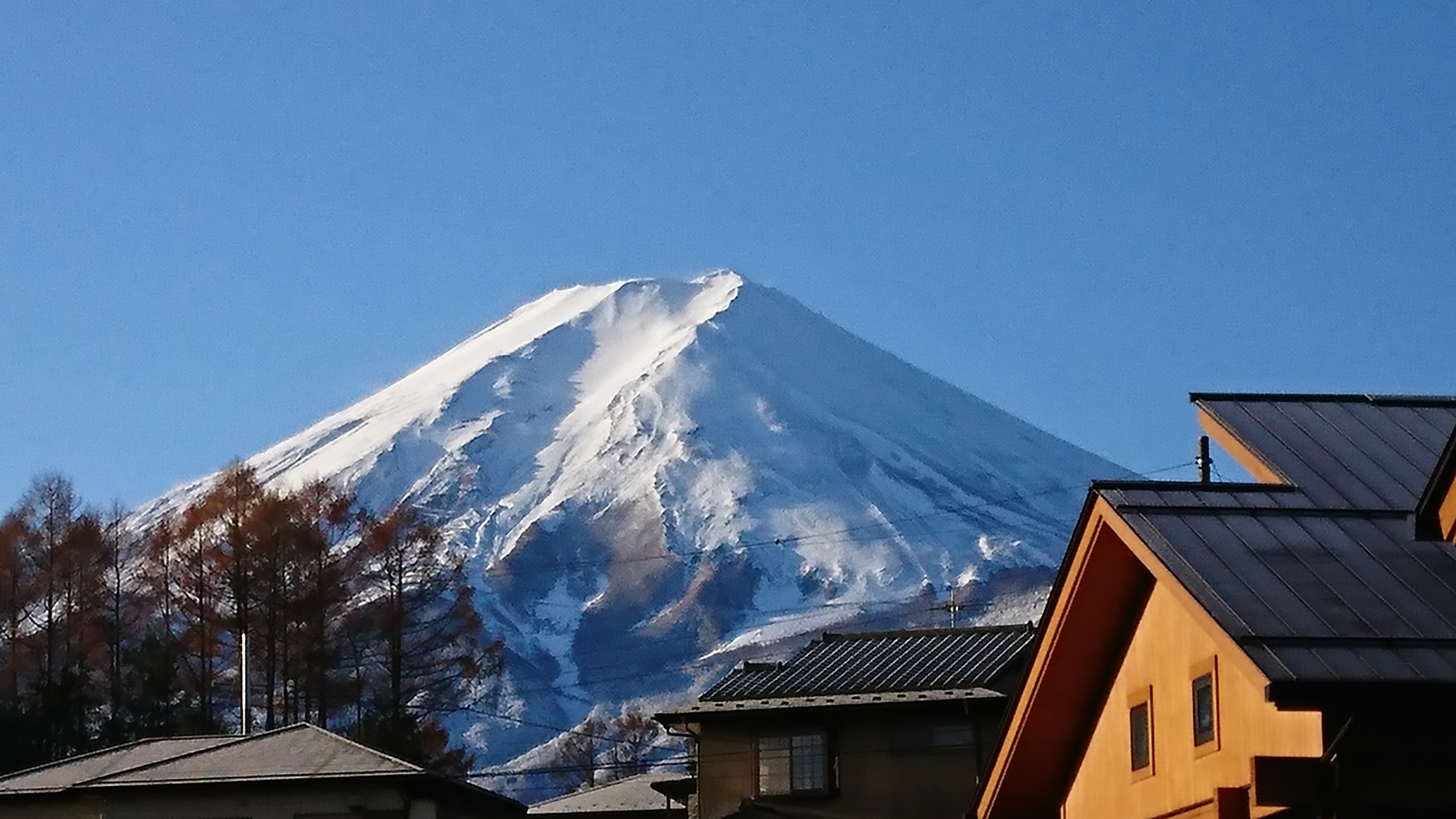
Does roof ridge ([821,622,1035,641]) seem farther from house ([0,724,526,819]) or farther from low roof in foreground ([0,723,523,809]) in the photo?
house ([0,724,526,819])

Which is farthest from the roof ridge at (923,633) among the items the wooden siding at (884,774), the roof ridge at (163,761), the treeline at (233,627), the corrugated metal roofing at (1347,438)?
the corrugated metal roofing at (1347,438)

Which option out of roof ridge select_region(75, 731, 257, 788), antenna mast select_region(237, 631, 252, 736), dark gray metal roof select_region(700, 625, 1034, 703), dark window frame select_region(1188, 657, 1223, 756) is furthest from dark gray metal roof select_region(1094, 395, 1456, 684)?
antenna mast select_region(237, 631, 252, 736)

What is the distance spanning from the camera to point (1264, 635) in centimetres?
1046

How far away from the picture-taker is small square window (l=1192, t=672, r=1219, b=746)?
12.5 metres

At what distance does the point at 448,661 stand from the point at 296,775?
26.9 m

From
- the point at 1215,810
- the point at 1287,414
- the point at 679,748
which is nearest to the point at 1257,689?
the point at 1215,810

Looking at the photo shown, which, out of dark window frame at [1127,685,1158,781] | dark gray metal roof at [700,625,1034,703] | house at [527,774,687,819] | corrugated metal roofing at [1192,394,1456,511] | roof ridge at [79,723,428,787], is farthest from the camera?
house at [527,774,687,819]

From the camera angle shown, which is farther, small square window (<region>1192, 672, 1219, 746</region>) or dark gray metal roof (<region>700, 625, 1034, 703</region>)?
dark gray metal roof (<region>700, 625, 1034, 703</region>)

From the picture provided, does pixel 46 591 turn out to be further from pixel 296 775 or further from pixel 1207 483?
pixel 1207 483

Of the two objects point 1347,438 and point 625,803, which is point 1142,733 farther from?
point 625,803

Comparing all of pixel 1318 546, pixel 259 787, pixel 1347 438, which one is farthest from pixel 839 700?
pixel 1318 546

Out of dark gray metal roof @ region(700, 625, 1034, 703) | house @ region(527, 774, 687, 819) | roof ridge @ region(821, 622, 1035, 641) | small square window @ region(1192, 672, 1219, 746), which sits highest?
roof ridge @ region(821, 622, 1035, 641)

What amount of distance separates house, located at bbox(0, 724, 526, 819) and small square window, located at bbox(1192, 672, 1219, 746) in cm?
2411

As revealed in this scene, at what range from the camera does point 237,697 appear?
60.8 metres
